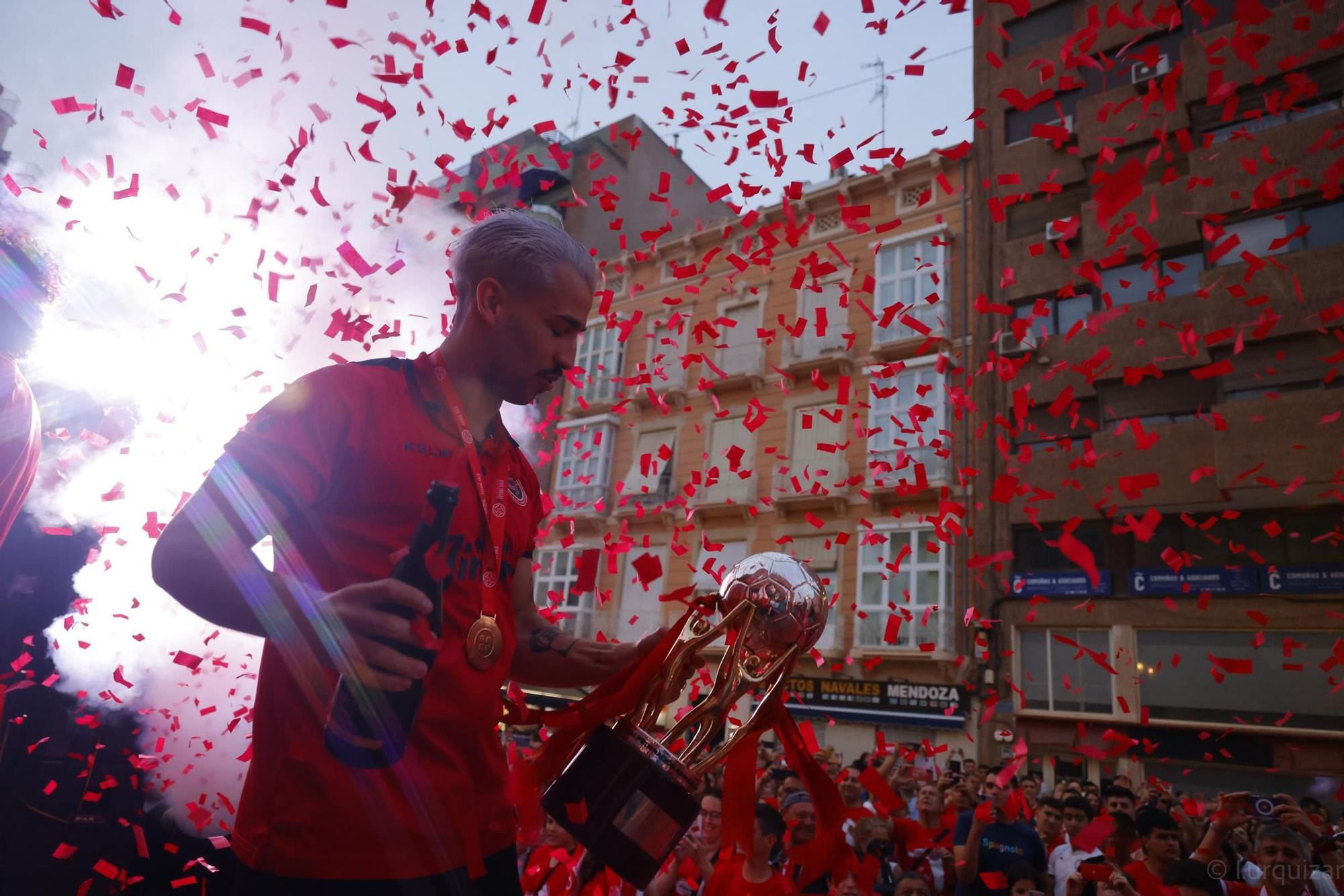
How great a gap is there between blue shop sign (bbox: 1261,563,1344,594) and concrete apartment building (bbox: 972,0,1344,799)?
0.03m

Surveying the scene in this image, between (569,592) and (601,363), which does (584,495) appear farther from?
(601,363)

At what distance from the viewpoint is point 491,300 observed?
1.85 meters

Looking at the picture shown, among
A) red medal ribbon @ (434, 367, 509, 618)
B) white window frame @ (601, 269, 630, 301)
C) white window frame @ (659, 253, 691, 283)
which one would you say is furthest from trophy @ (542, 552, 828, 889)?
white window frame @ (601, 269, 630, 301)

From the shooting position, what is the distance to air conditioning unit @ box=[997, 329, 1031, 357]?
1867cm

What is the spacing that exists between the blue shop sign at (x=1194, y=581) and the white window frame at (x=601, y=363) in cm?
1451

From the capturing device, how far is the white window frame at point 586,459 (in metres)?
24.9

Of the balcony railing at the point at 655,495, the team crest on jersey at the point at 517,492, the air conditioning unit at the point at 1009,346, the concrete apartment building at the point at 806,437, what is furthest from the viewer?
the balcony railing at the point at 655,495

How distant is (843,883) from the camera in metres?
5.00

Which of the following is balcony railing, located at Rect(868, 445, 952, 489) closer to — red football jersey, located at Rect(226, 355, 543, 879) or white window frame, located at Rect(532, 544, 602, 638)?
white window frame, located at Rect(532, 544, 602, 638)

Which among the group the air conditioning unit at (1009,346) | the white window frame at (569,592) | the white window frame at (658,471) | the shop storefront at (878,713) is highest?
the air conditioning unit at (1009,346)

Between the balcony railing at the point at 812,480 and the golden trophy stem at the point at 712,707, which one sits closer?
the golden trophy stem at the point at 712,707

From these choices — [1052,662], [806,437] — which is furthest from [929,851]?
[806,437]

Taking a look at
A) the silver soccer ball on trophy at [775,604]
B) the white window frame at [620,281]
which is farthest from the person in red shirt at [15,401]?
the white window frame at [620,281]

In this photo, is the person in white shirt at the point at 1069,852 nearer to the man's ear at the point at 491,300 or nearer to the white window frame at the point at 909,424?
the man's ear at the point at 491,300
